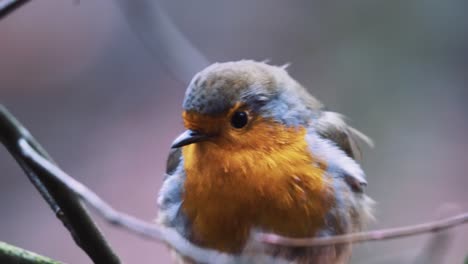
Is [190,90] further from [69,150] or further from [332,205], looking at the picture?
[69,150]

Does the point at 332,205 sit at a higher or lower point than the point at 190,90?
lower

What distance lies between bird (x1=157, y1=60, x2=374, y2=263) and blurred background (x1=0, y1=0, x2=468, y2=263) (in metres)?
2.49

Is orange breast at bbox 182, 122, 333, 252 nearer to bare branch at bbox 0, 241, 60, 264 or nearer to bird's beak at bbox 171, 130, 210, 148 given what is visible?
bird's beak at bbox 171, 130, 210, 148

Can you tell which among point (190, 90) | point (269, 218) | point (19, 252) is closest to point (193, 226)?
point (269, 218)

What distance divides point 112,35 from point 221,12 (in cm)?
92

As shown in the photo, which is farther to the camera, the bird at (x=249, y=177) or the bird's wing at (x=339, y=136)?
the bird's wing at (x=339, y=136)

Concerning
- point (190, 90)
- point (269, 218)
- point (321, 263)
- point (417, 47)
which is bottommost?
point (417, 47)

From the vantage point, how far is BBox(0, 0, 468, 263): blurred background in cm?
569

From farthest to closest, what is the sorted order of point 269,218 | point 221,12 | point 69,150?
point 221,12
point 69,150
point 269,218

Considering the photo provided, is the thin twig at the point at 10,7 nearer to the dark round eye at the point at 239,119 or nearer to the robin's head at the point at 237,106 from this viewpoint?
the robin's head at the point at 237,106

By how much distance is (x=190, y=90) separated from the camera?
269cm

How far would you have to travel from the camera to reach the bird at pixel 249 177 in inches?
105

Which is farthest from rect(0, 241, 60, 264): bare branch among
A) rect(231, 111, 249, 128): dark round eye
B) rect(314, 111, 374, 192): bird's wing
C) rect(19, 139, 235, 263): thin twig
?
rect(314, 111, 374, 192): bird's wing

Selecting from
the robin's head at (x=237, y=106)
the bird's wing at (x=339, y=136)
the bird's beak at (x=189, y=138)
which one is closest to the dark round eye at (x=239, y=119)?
Result: the robin's head at (x=237, y=106)
